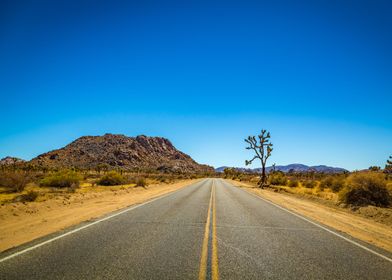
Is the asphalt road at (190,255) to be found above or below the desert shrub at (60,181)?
below

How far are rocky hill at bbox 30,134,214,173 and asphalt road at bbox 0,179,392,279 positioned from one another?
309 ft

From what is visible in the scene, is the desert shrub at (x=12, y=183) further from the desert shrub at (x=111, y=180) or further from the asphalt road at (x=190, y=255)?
the asphalt road at (x=190, y=255)

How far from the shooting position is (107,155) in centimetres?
12556

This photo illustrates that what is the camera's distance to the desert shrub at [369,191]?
16594 mm

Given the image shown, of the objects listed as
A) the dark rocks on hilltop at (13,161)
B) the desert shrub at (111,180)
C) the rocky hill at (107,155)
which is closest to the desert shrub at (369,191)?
the desert shrub at (111,180)

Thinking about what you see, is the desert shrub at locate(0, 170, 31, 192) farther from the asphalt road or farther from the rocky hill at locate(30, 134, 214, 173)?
the rocky hill at locate(30, 134, 214, 173)

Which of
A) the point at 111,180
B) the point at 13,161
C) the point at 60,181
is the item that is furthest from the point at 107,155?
the point at 60,181

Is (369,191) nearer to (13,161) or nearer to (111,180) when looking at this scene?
(111,180)

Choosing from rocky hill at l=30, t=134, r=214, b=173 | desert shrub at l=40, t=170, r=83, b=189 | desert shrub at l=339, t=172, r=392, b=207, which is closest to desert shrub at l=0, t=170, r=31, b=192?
desert shrub at l=40, t=170, r=83, b=189

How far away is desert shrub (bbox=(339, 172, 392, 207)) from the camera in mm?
16594

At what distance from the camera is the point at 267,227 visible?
9.33 m

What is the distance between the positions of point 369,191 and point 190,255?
15.7 meters

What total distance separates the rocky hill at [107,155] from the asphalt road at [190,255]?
94.3m

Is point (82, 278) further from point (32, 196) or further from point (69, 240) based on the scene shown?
point (32, 196)
